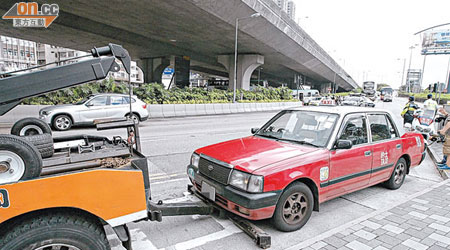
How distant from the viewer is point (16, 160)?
2.00 metres

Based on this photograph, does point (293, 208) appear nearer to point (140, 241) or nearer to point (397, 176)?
point (140, 241)

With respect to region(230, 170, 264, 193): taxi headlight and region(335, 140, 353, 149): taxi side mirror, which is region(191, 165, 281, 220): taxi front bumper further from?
region(335, 140, 353, 149): taxi side mirror

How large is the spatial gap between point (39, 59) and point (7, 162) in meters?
103

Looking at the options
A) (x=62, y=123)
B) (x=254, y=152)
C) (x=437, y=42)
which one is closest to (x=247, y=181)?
(x=254, y=152)

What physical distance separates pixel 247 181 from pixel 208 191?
0.65 m

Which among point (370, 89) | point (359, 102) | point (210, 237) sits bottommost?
point (210, 237)

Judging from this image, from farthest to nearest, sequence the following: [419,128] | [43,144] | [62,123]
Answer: [62,123], [419,128], [43,144]

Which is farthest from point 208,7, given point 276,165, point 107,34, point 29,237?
point 29,237

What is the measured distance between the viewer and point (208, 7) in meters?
17.2

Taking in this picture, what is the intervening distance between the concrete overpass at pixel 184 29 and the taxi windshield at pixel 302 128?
13608 millimetres

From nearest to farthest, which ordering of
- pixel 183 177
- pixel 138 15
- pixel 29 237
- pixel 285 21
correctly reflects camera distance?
pixel 29 237 → pixel 183 177 → pixel 138 15 → pixel 285 21

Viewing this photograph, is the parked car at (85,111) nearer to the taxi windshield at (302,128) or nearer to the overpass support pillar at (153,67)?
the taxi windshield at (302,128)

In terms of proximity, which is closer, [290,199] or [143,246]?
[143,246]

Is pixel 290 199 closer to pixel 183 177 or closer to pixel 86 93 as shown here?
pixel 183 177
